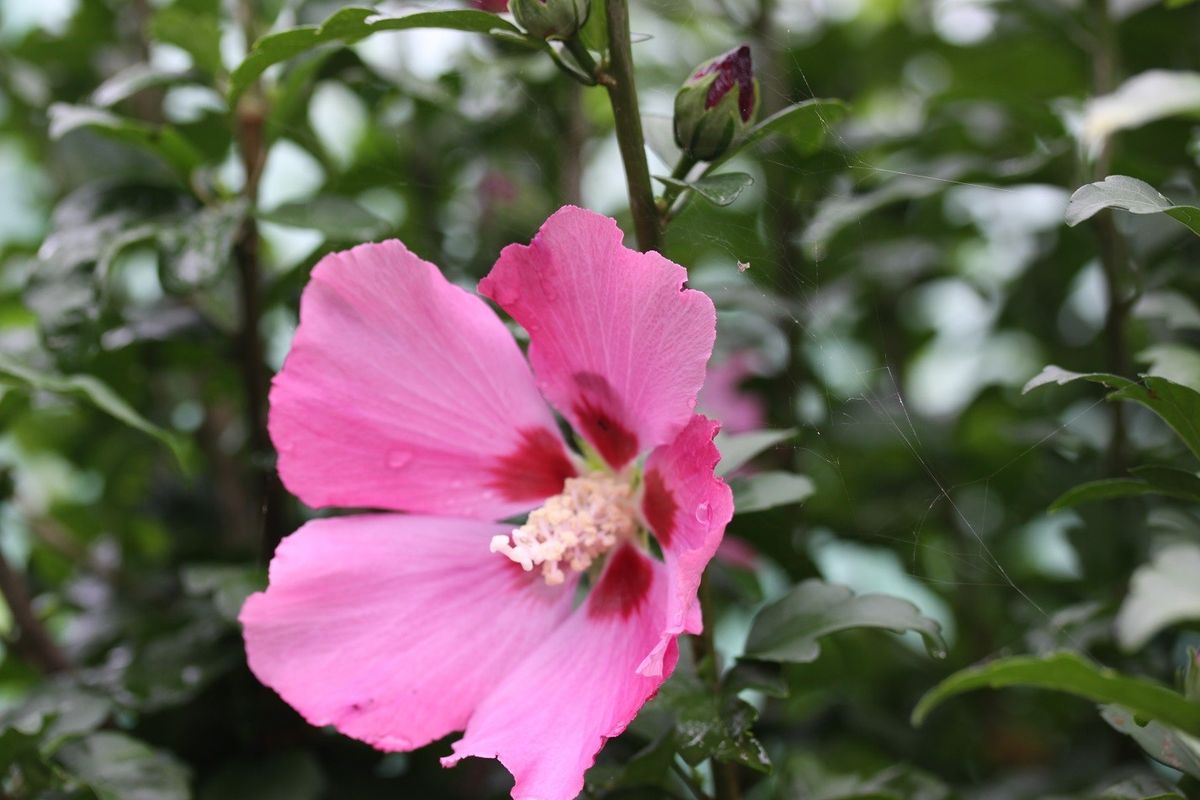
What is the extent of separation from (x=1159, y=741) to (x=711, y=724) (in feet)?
0.85

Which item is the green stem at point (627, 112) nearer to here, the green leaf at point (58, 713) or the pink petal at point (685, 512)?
the pink petal at point (685, 512)

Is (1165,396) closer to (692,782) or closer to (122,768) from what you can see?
(692,782)

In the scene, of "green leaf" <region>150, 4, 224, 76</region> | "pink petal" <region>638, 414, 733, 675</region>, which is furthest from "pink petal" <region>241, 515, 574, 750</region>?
"green leaf" <region>150, 4, 224, 76</region>

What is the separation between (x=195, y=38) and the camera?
3.52 feet

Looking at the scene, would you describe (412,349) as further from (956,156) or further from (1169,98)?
(956,156)

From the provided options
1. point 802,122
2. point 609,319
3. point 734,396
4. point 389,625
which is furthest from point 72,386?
point 734,396

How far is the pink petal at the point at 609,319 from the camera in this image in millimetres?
650

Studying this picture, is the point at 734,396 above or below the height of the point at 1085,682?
below

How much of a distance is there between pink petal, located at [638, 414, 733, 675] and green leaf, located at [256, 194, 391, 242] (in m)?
0.31

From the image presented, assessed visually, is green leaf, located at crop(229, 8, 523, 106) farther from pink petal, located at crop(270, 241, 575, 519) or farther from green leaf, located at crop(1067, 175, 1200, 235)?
green leaf, located at crop(1067, 175, 1200, 235)

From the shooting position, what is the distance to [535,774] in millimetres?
648

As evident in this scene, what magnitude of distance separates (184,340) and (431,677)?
0.52m

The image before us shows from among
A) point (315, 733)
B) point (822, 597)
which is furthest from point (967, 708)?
point (315, 733)

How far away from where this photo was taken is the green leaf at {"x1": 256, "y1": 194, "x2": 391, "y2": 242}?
3.00 feet
